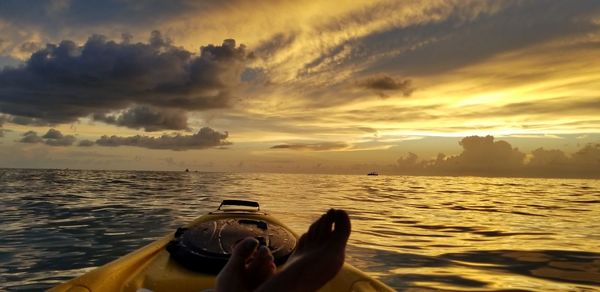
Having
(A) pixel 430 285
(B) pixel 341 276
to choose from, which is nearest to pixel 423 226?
(A) pixel 430 285

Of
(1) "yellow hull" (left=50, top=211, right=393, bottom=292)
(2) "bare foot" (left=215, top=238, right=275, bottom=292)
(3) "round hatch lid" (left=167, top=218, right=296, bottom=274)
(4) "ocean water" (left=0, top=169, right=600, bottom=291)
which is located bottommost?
(4) "ocean water" (left=0, top=169, right=600, bottom=291)

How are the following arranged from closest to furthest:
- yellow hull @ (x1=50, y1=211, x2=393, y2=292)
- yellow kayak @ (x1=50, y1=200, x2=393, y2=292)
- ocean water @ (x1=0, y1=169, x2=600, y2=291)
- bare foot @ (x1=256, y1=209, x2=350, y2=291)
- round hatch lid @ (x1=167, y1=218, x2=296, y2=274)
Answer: bare foot @ (x1=256, y1=209, x2=350, y2=291)
yellow hull @ (x1=50, y1=211, x2=393, y2=292)
yellow kayak @ (x1=50, y1=200, x2=393, y2=292)
round hatch lid @ (x1=167, y1=218, x2=296, y2=274)
ocean water @ (x1=0, y1=169, x2=600, y2=291)

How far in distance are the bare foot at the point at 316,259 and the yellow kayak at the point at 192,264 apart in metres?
1.29

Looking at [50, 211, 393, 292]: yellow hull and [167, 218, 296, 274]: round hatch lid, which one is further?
[167, 218, 296, 274]: round hatch lid

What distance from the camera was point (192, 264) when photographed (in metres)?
3.61

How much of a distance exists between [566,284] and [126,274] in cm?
638

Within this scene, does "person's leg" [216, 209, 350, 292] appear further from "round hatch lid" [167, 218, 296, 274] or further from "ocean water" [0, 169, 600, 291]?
"ocean water" [0, 169, 600, 291]

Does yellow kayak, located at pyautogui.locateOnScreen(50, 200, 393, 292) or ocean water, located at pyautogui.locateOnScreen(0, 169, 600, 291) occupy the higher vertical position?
yellow kayak, located at pyautogui.locateOnScreen(50, 200, 393, 292)

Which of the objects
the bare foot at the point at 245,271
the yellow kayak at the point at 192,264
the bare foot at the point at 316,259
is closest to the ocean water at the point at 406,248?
the yellow kayak at the point at 192,264

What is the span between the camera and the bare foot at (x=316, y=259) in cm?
185

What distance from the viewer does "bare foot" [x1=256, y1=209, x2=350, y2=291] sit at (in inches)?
72.8

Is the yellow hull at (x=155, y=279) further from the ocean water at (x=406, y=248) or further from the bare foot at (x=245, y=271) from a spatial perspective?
the ocean water at (x=406, y=248)

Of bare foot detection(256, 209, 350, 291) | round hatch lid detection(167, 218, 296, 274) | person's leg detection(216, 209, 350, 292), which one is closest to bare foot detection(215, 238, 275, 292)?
person's leg detection(216, 209, 350, 292)

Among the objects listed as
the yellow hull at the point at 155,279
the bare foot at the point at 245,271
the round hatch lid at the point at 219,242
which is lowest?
the yellow hull at the point at 155,279
